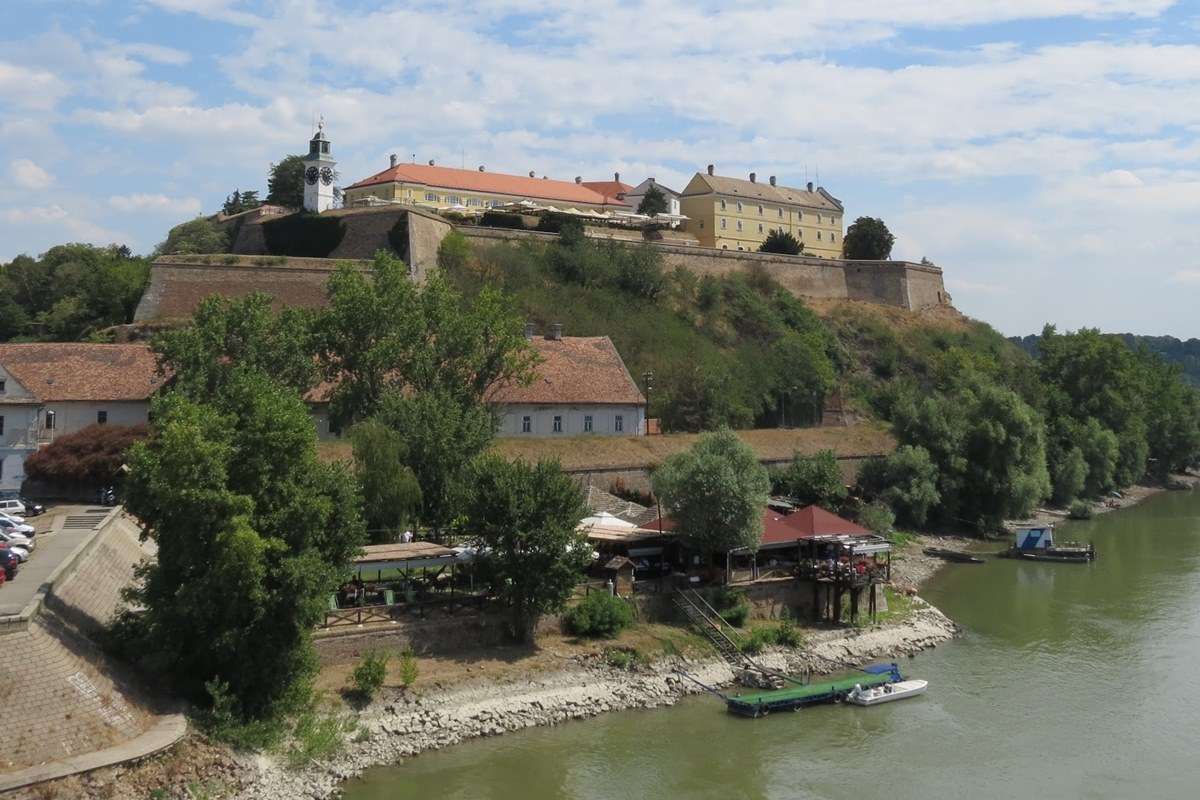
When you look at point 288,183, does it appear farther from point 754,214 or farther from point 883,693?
point 883,693

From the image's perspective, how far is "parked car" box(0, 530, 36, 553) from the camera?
2405 cm

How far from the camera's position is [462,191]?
66062mm

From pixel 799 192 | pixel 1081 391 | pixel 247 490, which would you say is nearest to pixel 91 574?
pixel 247 490

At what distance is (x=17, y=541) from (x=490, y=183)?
47.8m

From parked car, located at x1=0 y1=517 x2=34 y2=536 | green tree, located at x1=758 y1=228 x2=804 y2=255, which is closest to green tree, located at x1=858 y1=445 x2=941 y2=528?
parked car, located at x1=0 y1=517 x2=34 y2=536

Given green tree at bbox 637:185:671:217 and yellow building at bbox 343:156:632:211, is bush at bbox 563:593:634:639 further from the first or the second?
green tree at bbox 637:185:671:217

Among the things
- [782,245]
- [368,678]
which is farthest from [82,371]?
[782,245]

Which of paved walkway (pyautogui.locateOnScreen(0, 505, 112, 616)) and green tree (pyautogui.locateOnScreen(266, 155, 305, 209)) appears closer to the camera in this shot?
paved walkway (pyautogui.locateOnScreen(0, 505, 112, 616))

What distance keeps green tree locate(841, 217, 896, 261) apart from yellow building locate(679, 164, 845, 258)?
296cm

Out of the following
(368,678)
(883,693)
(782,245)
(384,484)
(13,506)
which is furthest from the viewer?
(782,245)

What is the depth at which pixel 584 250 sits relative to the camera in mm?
57188

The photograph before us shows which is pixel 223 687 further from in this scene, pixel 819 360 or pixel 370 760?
pixel 819 360

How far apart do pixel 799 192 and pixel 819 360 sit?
3021 cm

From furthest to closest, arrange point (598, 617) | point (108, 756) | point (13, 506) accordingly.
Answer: point (13, 506), point (598, 617), point (108, 756)
